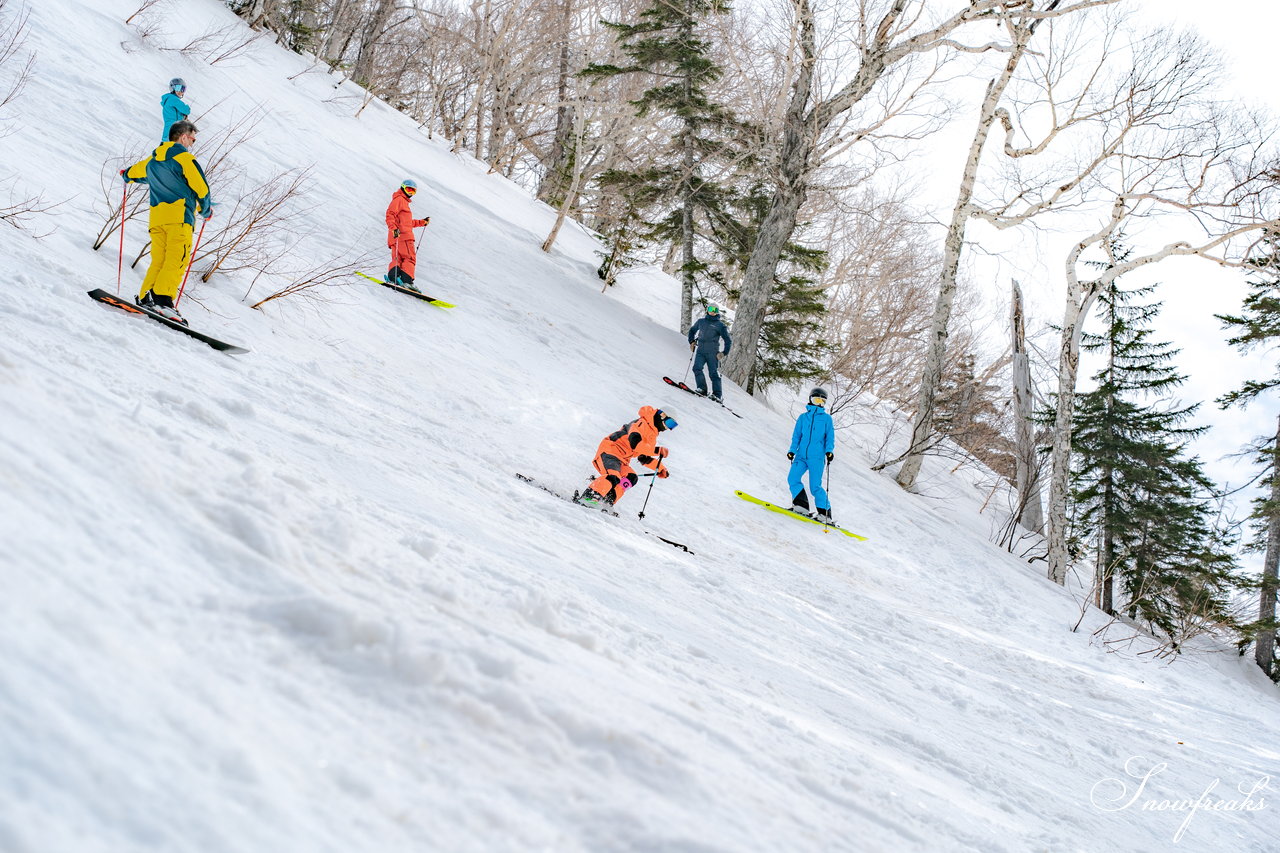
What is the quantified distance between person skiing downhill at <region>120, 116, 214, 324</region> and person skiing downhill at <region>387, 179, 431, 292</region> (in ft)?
13.3

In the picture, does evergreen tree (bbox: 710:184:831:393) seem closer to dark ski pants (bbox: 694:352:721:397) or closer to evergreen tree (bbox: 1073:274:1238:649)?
dark ski pants (bbox: 694:352:721:397)

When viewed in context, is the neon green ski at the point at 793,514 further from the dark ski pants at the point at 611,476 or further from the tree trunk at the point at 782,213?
the tree trunk at the point at 782,213

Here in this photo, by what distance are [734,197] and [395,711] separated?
15442mm

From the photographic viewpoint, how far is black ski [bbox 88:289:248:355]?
4.88 meters

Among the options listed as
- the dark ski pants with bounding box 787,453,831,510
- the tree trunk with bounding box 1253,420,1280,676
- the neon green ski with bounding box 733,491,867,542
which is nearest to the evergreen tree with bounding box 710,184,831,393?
the dark ski pants with bounding box 787,453,831,510

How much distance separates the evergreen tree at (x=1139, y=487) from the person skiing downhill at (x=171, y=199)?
728 inches

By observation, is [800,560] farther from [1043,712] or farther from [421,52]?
[421,52]

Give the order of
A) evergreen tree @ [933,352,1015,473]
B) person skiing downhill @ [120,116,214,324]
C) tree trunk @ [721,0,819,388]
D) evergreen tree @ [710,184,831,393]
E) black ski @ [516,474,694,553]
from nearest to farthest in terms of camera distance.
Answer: person skiing downhill @ [120,116,214,324] → black ski @ [516,474,694,553] → tree trunk @ [721,0,819,388] → evergreen tree @ [710,184,831,393] → evergreen tree @ [933,352,1015,473]

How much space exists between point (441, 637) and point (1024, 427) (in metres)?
18.9

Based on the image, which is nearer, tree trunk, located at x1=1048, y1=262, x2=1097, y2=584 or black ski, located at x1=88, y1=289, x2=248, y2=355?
black ski, located at x1=88, y1=289, x2=248, y2=355

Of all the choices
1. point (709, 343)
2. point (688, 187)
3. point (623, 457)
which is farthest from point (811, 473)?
point (688, 187)

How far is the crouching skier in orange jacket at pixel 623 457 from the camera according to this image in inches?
253

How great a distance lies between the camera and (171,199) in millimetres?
Result: 5836

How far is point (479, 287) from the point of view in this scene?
11.8 meters
